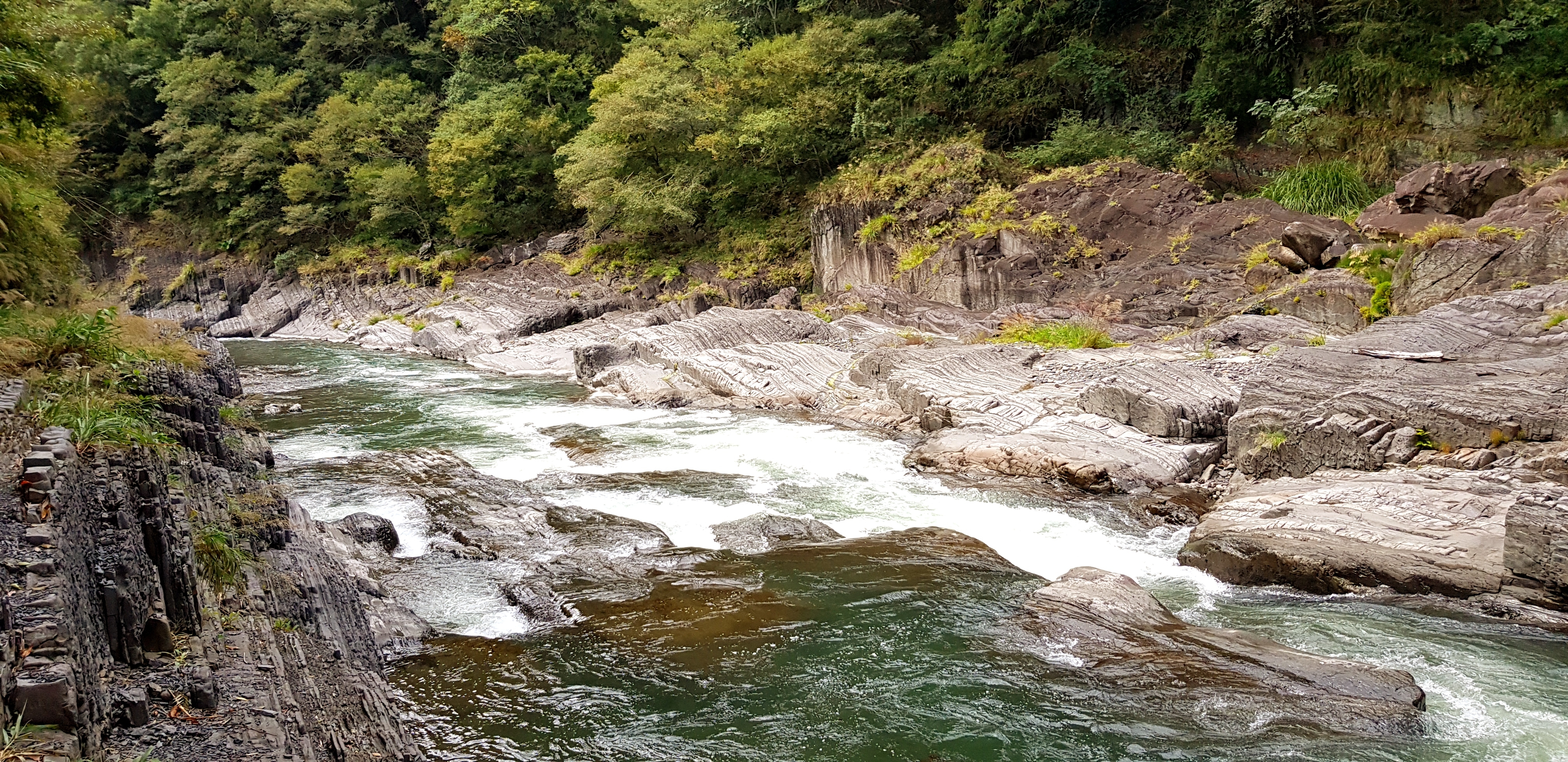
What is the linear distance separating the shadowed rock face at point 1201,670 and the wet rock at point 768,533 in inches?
112

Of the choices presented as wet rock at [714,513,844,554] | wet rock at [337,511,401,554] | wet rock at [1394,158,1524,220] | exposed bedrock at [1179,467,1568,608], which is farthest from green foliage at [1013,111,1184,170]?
wet rock at [337,511,401,554]

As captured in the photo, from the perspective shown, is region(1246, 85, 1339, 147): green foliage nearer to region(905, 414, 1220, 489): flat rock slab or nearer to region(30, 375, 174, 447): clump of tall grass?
region(905, 414, 1220, 489): flat rock slab

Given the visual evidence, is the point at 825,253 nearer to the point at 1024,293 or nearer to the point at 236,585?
the point at 1024,293

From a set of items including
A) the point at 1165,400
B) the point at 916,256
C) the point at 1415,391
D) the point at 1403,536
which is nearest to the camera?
the point at 1403,536

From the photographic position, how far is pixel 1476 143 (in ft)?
63.8

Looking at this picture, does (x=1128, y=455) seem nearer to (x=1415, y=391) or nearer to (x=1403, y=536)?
(x=1415, y=391)

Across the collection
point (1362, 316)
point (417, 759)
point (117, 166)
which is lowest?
point (417, 759)

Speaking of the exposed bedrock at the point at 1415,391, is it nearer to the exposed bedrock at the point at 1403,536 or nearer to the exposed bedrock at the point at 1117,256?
the exposed bedrock at the point at 1403,536

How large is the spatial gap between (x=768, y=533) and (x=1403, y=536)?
6299mm

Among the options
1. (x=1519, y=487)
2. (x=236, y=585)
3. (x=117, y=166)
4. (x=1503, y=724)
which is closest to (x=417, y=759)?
(x=236, y=585)

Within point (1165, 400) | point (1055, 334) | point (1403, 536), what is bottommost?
point (1403, 536)

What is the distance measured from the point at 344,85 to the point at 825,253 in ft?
85.3

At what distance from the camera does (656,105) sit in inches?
1089

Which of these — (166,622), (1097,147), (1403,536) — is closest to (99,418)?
(166,622)
